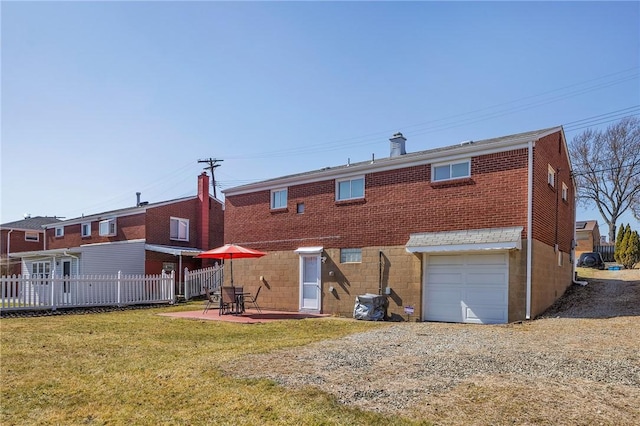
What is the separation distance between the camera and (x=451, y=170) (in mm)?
14000

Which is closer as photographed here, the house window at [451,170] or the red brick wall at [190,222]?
the house window at [451,170]

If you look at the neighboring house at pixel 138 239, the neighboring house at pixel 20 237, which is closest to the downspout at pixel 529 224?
the neighboring house at pixel 138 239

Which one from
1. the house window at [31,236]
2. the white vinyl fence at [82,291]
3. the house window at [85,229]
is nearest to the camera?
the white vinyl fence at [82,291]

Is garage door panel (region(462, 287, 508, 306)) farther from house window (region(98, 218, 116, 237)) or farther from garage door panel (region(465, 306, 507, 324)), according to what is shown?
house window (region(98, 218, 116, 237))

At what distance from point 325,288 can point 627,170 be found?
3175 cm

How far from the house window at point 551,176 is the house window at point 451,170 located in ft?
10.2

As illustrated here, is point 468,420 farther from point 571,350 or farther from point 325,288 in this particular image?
point 325,288

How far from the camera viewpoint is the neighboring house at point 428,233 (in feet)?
41.7

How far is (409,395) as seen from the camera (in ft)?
17.2

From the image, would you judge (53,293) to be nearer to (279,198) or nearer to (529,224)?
(279,198)

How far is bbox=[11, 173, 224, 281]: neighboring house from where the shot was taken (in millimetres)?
25027

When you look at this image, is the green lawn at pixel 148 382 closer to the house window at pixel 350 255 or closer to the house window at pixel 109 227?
the house window at pixel 350 255

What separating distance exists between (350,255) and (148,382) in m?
10.5

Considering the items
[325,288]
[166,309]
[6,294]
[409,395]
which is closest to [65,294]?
[6,294]
